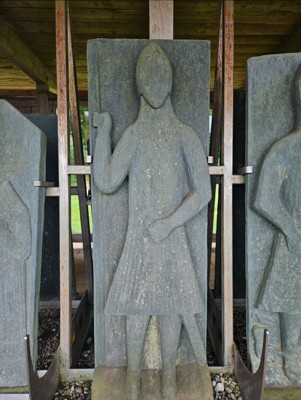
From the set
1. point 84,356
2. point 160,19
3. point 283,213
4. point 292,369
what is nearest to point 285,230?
point 283,213

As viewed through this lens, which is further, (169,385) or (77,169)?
(77,169)

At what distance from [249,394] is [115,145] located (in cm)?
129

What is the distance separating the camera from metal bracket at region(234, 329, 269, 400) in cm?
132

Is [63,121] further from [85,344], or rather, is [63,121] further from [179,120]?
[85,344]

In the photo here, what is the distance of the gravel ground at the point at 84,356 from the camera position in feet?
5.06

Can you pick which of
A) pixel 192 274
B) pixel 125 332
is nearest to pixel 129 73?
pixel 192 274

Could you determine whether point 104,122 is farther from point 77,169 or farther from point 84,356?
point 84,356

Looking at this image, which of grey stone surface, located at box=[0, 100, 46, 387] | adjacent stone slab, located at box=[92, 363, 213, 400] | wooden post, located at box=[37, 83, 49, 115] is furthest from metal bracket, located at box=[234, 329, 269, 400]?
wooden post, located at box=[37, 83, 49, 115]

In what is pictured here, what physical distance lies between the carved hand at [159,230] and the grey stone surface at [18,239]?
601 millimetres

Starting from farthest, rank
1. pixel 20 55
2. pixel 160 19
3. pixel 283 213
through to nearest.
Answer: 1. pixel 20 55
2. pixel 160 19
3. pixel 283 213

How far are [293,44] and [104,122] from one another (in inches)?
82.8

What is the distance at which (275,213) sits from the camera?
1.46 m

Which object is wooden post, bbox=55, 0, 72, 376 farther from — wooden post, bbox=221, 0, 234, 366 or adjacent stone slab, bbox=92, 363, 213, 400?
wooden post, bbox=221, 0, 234, 366

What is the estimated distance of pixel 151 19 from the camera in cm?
158
